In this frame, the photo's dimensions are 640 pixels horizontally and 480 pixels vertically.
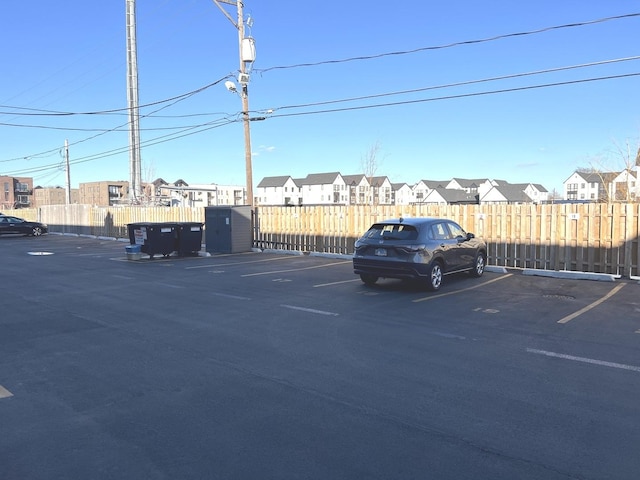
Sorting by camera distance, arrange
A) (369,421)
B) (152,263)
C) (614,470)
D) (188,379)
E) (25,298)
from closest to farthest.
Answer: (614,470)
(369,421)
(188,379)
(25,298)
(152,263)

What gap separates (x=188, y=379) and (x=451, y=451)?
2.89 m

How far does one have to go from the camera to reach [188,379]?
548 centimetres

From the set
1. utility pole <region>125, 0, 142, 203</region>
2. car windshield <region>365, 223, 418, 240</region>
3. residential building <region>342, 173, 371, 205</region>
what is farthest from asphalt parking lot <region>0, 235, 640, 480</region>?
residential building <region>342, 173, 371, 205</region>

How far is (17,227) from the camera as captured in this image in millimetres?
37156

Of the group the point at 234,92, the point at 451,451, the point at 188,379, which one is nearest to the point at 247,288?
the point at 188,379

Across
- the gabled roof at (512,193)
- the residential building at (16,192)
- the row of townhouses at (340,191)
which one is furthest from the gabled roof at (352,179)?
the residential building at (16,192)

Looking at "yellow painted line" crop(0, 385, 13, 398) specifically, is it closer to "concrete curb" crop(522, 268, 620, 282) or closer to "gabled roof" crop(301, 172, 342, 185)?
"concrete curb" crop(522, 268, 620, 282)

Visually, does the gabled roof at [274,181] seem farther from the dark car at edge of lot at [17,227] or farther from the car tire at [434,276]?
the car tire at [434,276]

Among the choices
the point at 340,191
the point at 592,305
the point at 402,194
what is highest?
the point at 340,191

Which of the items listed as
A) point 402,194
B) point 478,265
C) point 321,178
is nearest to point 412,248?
point 478,265

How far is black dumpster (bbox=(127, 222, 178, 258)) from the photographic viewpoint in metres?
19.0

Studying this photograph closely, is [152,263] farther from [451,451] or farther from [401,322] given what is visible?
[451,451]

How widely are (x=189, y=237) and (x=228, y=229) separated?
1.74m

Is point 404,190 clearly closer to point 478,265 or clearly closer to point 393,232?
point 478,265
